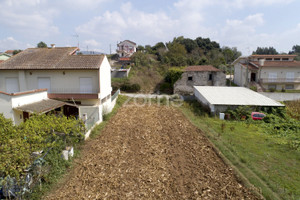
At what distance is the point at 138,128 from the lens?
15773 millimetres

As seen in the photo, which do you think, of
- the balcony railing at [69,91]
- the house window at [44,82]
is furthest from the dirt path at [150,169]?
the house window at [44,82]

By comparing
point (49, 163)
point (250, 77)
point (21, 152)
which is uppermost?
point (250, 77)

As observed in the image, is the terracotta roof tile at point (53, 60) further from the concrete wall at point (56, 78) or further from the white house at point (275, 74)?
the white house at point (275, 74)

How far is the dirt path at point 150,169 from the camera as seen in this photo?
24.9 ft

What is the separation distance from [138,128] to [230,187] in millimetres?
8871

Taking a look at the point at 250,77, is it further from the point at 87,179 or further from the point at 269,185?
the point at 87,179

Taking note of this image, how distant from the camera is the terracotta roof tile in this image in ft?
58.1

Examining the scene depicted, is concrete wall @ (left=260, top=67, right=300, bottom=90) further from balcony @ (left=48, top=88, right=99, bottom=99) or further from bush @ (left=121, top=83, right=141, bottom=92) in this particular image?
balcony @ (left=48, top=88, right=99, bottom=99)

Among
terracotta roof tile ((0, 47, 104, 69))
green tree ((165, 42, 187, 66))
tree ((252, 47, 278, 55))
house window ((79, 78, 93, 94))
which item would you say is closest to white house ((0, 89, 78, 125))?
house window ((79, 78, 93, 94))

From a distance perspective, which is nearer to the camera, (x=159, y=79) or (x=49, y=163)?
(x=49, y=163)

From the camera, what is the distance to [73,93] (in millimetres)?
18188

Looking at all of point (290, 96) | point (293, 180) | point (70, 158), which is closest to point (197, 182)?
point (293, 180)

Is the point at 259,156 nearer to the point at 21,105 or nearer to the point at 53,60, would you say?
the point at 21,105

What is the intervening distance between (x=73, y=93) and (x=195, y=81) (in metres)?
19.4
